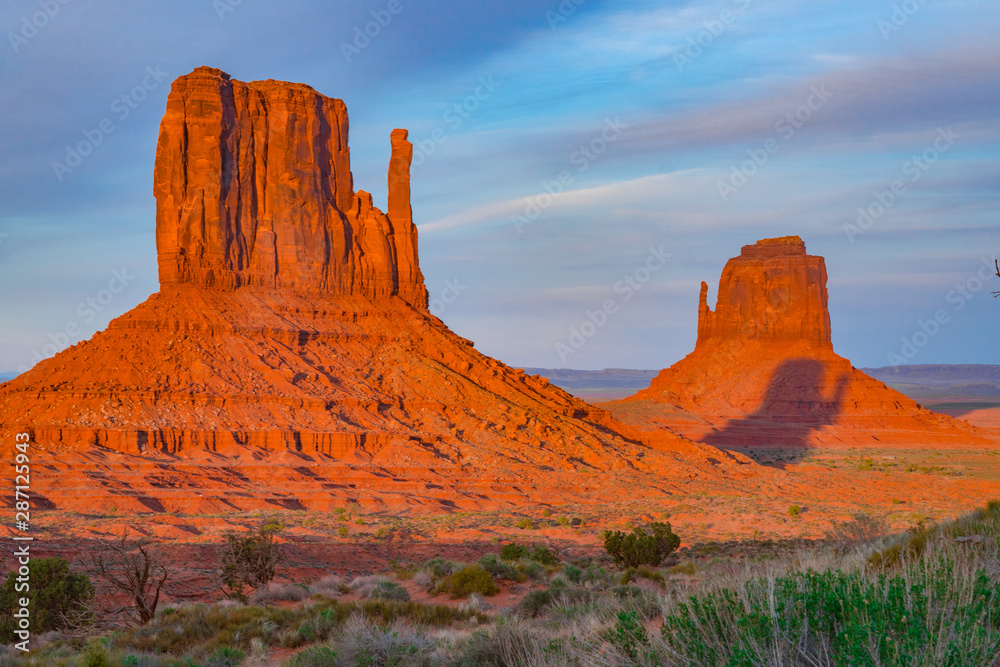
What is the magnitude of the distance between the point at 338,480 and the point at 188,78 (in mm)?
28912

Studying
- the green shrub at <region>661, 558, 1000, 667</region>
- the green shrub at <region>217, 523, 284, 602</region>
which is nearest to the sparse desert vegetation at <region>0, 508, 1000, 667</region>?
the green shrub at <region>661, 558, 1000, 667</region>

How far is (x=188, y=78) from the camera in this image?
A: 55031 mm

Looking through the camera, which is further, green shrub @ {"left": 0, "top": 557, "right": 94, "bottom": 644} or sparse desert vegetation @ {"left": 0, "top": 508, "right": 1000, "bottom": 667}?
green shrub @ {"left": 0, "top": 557, "right": 94, "bottom": 644}

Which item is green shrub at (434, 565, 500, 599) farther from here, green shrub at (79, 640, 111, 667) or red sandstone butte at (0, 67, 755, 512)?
red sandstone butte at (0, 67, 755, 512)

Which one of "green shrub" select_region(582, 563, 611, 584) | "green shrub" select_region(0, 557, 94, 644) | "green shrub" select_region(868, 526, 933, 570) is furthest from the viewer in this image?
"green shrub" select_region(582, 563, 611, 584)

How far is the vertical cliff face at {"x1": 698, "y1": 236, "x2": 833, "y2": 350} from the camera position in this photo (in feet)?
371

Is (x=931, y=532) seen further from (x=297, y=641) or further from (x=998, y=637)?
(x=297, y=641)

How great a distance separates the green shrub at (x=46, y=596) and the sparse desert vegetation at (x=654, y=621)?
4.25ft

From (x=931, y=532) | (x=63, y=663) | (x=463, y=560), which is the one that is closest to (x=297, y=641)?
(x=63, y=663)

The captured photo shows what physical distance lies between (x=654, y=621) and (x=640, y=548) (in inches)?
615

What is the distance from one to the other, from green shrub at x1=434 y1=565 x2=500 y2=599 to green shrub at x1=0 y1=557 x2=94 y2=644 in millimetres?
7156

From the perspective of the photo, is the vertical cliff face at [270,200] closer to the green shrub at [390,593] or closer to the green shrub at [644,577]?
the green shrub at [390,593]

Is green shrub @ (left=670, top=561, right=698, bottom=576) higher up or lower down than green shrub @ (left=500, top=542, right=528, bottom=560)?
higher up

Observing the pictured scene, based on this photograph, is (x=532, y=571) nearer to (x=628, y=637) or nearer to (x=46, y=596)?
(x=46, y=596)
